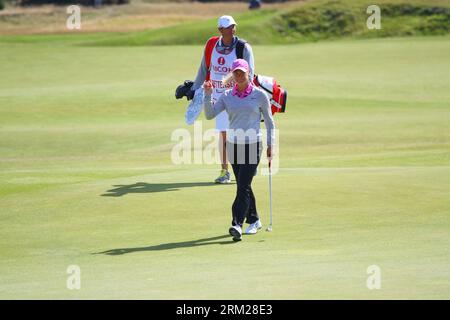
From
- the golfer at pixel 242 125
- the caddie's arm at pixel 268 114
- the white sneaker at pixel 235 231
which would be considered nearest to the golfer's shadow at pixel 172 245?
the white sneaker at pixel 235 231

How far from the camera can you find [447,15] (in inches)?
2270

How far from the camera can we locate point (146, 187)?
16094 millimetres

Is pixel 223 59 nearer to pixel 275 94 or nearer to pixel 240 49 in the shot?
pixel 240 49

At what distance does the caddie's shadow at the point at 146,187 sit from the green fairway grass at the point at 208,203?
36mm

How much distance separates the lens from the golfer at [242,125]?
12484mm

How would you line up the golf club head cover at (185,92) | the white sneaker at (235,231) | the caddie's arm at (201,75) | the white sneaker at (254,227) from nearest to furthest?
the white sneaker at (235,231) → the white sneaker at (254,227) → the golf club head cover at (185,92) → the caddie's arm at (201,75)

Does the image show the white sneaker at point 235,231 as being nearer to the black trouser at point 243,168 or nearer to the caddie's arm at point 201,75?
the black trouser at point 243,168

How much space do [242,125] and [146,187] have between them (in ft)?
12.8

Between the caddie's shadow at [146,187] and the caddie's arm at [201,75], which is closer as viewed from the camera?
the caddie's shadow at [146,187]

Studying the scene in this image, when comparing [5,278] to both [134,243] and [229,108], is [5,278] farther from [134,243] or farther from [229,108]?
[229,108]

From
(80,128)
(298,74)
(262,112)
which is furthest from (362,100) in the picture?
(262,112)

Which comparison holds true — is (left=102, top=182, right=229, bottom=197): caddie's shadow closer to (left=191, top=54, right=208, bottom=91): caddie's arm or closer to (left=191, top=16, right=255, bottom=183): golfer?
(left=191, top=16, right=255, bottom=183): golfer

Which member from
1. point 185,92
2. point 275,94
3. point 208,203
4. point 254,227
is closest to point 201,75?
point 185,92

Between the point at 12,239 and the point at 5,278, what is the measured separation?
83.6 inches
